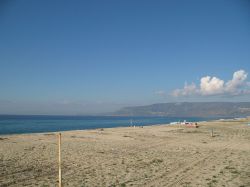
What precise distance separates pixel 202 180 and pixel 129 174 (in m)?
2.80

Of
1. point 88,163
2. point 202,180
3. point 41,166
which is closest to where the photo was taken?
point 202,180

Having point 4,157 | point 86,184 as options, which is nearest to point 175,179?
point 86,184

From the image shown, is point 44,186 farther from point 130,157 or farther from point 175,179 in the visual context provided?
point 130,157

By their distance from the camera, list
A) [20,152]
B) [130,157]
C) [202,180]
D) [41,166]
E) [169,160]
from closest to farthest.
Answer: [202,180], [41,166], [169,160], [130,157], [20,152]

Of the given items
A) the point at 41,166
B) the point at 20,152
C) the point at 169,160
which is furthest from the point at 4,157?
the point at 169,160

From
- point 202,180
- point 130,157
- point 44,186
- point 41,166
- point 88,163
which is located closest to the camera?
point 44,186

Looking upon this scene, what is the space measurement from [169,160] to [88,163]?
162 inches

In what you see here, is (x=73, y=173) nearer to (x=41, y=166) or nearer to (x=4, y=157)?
(x=41, y=166)

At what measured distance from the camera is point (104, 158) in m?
15.9

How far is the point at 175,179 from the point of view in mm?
11086

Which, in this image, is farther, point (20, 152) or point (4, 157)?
point (20, 152)

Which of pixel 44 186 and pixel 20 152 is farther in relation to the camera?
pixel 20 152

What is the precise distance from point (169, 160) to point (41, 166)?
6275 mm

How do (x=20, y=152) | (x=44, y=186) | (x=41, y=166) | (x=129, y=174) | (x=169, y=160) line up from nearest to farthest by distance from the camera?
(x=44, y=186), (x=129, y=174), (x=41, y=166), (x=169, y=160), (x=20, y=152)
